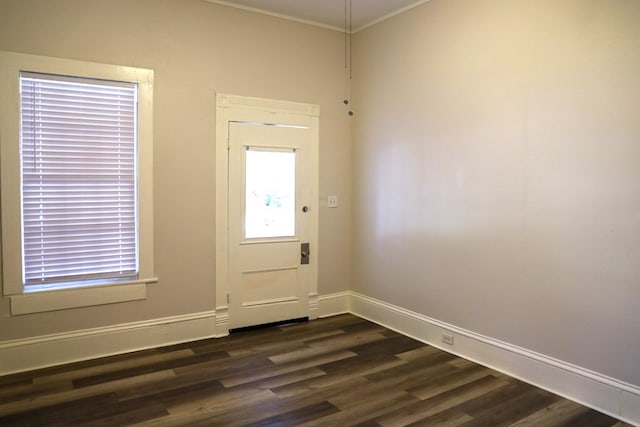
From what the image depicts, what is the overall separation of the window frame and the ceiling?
1.20m

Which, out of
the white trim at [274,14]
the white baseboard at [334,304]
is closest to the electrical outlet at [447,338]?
the white baseboard at [334,304]

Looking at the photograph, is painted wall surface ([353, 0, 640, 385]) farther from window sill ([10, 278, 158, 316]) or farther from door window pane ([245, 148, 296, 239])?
window sill ([10, 278, 158, 316])

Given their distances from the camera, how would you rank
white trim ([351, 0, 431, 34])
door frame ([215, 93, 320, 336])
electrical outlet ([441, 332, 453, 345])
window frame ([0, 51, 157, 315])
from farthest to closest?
door frame ([215, 93, 320, 336]) < white trim ([351, 0, 431, 34]) < electrical outlet ([441, 332, 453, 345]) < window frame ([0, 51, 157, 315])

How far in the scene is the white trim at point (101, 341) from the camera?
3363 mm

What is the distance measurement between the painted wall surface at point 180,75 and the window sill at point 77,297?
54 mm

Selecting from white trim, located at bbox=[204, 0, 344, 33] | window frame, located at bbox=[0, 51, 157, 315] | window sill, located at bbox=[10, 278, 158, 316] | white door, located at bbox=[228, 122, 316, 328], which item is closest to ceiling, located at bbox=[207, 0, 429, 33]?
white trim, located at bbox=[204, 0, 344, 33]

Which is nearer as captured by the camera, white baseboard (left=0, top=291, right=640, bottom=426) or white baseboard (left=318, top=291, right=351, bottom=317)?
Answer: white baseboard (left=0, top=291, right=640, bottom=426)

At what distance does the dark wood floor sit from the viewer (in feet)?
8.96

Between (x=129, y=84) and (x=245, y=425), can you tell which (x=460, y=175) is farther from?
(x=129, y=84)

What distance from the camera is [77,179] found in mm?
3535

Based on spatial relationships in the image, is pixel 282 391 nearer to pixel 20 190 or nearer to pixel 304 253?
pixel 304 253

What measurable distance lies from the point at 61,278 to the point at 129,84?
5.26 feet

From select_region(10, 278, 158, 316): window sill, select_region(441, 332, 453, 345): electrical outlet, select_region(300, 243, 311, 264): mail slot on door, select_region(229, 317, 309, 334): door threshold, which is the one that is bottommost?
select_region(229, 317, 309, 334): door threshold

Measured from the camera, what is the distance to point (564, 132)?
2988 mm
